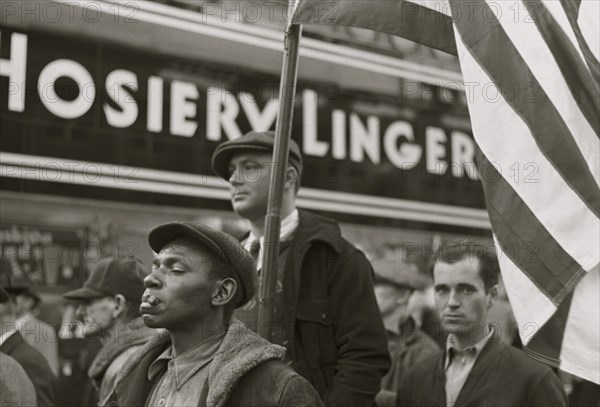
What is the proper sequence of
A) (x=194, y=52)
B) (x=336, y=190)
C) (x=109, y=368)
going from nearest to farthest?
1. (x=109, y=368)
2. (x=194, y=52)
3. (x=336, y=190)

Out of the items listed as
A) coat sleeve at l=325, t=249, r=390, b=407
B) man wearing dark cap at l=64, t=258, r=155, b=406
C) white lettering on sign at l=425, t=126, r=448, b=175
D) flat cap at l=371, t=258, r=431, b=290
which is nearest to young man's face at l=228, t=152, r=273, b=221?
coat sleeve at l=325, t=249, r=390, b=407

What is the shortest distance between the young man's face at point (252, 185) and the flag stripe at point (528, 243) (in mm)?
1146

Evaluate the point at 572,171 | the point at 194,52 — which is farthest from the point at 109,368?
the point at 194,52

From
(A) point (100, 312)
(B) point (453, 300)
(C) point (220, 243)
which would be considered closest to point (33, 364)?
(A) point (100, 312)

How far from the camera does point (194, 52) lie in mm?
7363

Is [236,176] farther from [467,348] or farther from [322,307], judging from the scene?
[467,348]

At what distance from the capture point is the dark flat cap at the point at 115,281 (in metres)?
4.91

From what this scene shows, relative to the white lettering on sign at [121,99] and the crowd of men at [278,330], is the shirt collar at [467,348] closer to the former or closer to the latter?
the crowd of men at [278,330]

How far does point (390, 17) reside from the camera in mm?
3893

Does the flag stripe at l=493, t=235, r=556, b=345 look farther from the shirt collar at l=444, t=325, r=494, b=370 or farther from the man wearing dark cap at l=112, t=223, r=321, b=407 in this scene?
the man wearing dark cap at l=112, t=223, r=321, b=407

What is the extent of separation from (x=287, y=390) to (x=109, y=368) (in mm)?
1870

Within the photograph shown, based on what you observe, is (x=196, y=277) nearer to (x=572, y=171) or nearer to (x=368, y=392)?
(x=368, y=392)

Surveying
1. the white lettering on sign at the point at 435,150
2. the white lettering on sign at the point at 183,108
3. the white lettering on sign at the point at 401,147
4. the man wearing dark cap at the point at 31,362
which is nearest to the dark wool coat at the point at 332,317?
the man wearing dark cap at the point at 31,362

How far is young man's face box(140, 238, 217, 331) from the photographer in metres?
3.02
